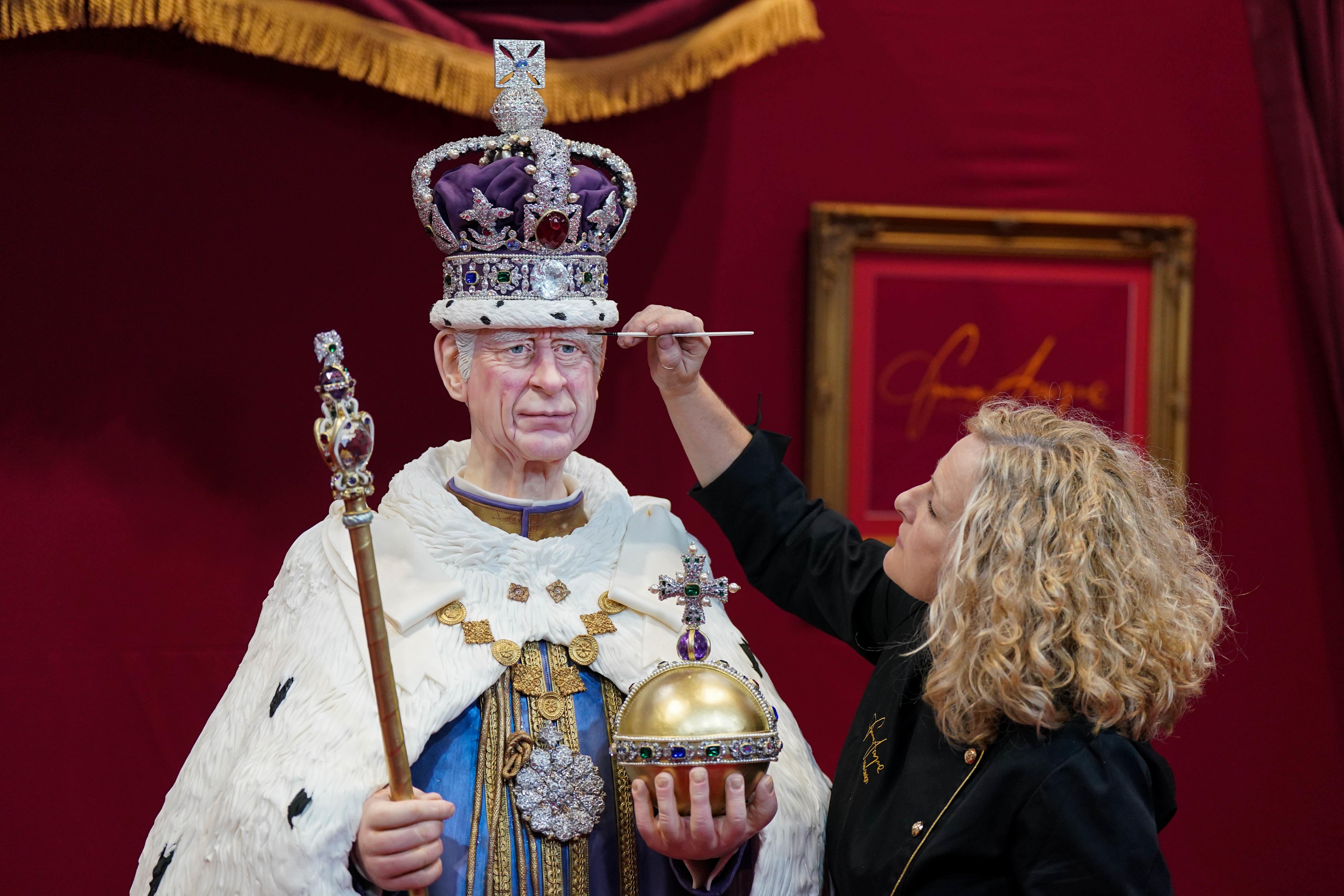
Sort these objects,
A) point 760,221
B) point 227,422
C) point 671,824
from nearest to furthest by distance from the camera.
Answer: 1. point 671,824
2. point 227,422
3. point 760,221

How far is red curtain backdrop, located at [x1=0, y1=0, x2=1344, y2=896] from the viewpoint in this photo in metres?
2.66

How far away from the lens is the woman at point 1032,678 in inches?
65.2

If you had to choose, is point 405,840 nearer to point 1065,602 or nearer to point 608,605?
point 608,605

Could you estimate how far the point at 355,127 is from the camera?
2.76 m

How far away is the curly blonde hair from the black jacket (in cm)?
5

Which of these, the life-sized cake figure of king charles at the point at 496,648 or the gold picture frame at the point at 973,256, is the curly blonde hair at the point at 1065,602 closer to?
the life-sized cake figure of king charles at the point at 496,648

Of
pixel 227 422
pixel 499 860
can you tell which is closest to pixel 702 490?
pixel 499 860

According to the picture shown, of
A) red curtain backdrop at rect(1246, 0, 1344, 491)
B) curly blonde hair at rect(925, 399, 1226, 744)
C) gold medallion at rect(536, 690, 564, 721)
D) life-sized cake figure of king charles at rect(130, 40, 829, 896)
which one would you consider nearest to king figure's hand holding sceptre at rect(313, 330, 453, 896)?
life-sized cake figure of king charles at rect(130, 40, 829, 896)

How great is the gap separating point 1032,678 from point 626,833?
629mm

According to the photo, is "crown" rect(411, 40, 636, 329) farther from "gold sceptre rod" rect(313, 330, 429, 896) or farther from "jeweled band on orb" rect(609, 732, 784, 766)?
"jeweled band on orb" rect(609, 732, 784, 766)

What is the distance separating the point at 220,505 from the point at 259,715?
998 mm

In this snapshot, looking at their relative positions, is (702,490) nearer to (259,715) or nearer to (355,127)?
(259,715)
